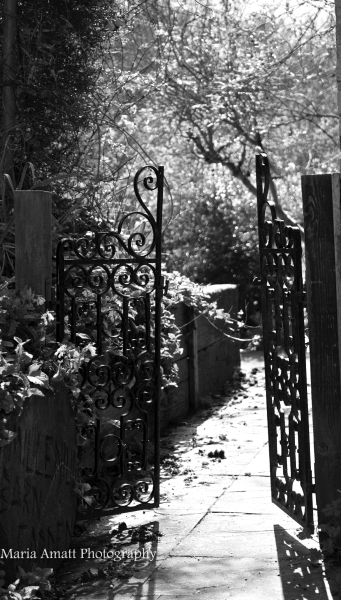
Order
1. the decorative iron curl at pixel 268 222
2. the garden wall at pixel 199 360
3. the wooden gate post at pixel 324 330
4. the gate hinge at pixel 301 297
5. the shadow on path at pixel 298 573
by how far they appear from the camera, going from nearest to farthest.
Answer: the shadow on path at pixel 298 573 → the wooden gate post at pixel 324 330 → the gate hinge at pixel 301 297 → the decorative iron curl at pixel 268 222 → the garden wall at pixel 199 360

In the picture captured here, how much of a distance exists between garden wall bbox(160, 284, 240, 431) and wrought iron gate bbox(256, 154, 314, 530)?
78.9 inches

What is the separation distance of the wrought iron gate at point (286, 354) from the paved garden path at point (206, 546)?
0.69 ft

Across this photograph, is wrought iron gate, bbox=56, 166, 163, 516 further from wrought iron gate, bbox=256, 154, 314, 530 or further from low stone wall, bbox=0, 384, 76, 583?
wrought iron gate, bbox=256, 154, 314, 530

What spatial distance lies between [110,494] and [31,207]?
1.71 meters

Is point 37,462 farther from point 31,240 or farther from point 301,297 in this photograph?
point 301,297

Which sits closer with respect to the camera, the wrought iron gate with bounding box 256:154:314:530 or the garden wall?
the wrought iron gate with bounding box 256:154:314:530

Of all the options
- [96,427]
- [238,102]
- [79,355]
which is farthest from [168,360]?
[238,102]

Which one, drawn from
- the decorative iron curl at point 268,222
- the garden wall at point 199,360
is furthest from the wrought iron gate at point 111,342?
Answer: the garden wall at point 199,360

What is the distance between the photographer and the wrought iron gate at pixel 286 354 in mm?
4730

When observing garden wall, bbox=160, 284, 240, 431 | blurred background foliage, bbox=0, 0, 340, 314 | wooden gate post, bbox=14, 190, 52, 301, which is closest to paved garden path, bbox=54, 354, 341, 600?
garden wall, bbox=160, 284, 240, 431

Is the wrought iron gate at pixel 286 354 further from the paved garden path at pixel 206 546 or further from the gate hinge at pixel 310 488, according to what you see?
the paved garden path at pixel 206 546

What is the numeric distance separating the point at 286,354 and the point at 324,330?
0.48 m

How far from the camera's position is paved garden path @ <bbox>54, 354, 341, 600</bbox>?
412 centimetres

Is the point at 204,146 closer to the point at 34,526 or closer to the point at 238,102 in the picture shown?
the point at 238,102
